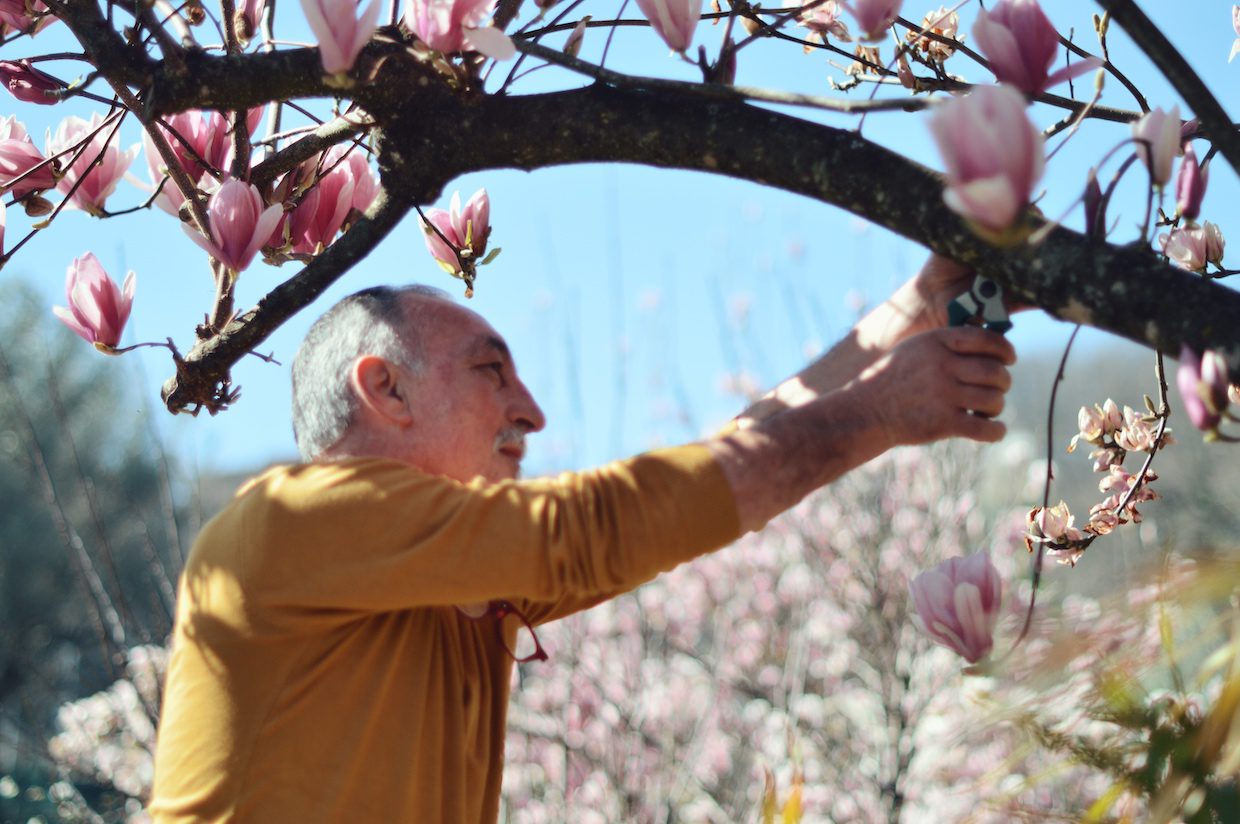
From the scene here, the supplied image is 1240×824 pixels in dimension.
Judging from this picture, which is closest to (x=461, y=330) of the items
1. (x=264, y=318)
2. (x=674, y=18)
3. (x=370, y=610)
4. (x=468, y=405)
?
(x=468, y=405)

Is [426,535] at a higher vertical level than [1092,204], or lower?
lower

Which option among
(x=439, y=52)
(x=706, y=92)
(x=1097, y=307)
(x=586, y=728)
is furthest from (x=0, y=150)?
(x=586, y=728)

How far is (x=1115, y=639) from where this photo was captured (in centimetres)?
107

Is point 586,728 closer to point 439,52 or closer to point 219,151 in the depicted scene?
point 219,151

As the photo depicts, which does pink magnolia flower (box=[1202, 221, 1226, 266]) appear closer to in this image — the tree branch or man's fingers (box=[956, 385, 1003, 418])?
man's fingers (box=[956, 385, 1003, 418])

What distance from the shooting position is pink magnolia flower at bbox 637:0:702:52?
1.30 m

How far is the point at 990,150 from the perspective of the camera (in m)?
0.91

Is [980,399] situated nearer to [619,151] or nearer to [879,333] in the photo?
[879,333]

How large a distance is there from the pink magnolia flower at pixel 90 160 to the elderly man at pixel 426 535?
1.17ft

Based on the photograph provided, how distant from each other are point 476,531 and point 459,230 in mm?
586

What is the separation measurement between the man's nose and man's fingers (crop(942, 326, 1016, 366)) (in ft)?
2.04

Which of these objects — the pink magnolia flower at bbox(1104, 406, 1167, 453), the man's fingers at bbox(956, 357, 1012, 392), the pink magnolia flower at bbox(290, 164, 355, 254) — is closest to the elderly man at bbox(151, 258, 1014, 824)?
the man's fingers at bbox(956, 357, 1012, 392)

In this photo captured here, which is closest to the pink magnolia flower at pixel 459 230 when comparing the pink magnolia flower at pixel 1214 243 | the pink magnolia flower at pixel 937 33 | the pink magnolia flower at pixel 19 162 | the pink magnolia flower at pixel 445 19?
the pink magnolia flower at pixel 445 19

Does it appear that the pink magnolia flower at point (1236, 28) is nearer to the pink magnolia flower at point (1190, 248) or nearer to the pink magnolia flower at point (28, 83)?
the pink magnolia flower at point (1190, 248)
